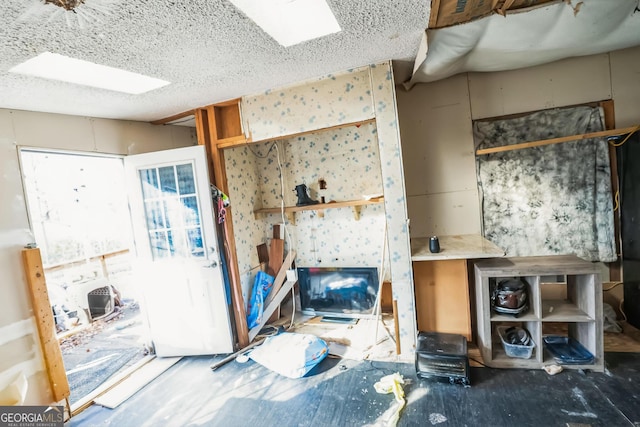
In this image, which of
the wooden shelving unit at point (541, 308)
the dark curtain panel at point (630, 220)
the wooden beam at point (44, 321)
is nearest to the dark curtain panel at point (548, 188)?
the dark curtain panel at point (630, 220)

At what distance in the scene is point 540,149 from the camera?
8.16 ft

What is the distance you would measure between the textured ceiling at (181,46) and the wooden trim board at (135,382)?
7.32ft

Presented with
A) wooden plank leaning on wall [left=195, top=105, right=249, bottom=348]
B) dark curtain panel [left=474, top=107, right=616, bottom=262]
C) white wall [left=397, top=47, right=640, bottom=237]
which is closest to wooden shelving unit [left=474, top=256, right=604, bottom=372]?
dark curtain panel [left=474, top=107, right=616, bottom=262]

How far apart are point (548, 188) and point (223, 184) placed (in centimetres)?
292

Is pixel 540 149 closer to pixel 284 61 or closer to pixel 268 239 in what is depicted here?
pixel 284 61

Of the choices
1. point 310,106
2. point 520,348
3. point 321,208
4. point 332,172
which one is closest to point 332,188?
point 332,172

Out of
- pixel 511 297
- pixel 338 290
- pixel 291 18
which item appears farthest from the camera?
pixel 338 290

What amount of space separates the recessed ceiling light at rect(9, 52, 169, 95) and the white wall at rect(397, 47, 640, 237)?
7.27 ft

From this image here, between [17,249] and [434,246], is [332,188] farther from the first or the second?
[17,249]

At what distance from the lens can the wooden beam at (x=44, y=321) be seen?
1961mm

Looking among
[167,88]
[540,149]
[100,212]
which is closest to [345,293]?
[540,149]

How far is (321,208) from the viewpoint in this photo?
303 cm

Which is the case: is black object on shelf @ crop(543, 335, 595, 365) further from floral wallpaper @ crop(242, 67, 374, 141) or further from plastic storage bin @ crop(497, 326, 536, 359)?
floral wallpaper @ crop(242, 67, 374, 141)

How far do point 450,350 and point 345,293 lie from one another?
1.29 metres
